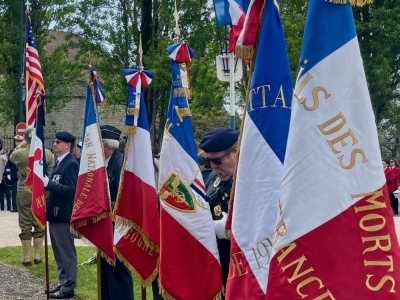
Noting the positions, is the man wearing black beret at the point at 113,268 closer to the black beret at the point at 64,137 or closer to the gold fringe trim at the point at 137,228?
the gold fringe trim at the point at 137,228

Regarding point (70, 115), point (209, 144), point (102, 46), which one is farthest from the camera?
point (70, 115)

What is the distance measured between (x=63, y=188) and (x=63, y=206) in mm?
353

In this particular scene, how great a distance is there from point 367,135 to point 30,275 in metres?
7.72

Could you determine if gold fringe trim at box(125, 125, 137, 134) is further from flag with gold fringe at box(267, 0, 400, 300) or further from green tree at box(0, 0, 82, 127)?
green tree at box(0, 0, 82, 127)

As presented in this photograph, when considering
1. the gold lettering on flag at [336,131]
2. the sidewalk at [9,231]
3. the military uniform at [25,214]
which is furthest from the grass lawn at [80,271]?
the gold lettering on flag at [336,131]

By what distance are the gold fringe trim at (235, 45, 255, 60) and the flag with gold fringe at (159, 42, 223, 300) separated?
4.80 ft

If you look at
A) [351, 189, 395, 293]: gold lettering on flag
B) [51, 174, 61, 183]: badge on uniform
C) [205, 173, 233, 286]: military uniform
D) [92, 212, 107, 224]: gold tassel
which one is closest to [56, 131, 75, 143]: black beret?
[51, 174, 61, 183]: badge on uniform

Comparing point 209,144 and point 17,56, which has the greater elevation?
point 17,56

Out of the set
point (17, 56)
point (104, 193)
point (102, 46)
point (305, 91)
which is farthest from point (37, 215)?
point (17, 56)

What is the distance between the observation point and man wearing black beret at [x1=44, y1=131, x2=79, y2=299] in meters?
7.84

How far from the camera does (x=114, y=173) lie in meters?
7.02

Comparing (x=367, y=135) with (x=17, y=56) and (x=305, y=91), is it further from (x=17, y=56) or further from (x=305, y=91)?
(x=17, y=56)

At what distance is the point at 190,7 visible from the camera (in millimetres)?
23203

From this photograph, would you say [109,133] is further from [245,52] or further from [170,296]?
[245,52]
